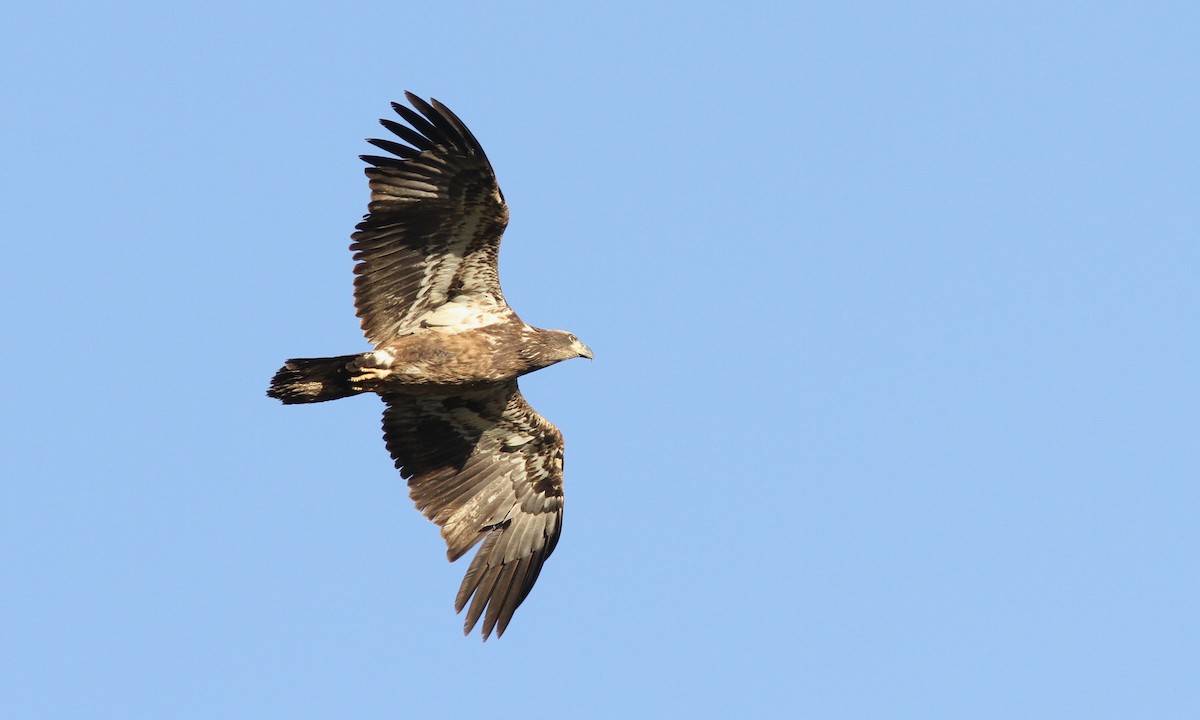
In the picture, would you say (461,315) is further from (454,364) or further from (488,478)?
(488,478)

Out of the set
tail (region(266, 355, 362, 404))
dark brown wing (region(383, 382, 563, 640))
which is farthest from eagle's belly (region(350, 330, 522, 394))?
dark brown wing (region(383, 382, 563, 640))

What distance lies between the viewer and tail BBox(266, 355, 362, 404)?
13883 millimetres

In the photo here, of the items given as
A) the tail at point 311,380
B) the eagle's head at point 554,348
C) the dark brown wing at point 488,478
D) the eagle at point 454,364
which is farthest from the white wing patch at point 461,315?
the tail at point 311,380

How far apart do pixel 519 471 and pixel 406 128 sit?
3967 mm

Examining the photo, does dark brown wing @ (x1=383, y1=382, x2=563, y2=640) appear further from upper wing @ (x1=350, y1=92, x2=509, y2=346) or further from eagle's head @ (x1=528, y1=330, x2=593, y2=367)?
upper wing @ (x1=350, y1=92, x2=509, y2=346)

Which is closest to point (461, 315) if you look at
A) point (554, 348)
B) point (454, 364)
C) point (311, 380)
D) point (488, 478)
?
point (454, 364)

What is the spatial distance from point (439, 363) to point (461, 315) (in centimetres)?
54

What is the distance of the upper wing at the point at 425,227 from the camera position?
13992 millimetres

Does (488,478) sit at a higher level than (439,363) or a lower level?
lower

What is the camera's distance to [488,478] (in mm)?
16109

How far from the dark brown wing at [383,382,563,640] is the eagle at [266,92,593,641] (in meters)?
0.01

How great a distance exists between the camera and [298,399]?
14.0 meters

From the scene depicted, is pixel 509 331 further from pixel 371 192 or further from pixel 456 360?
pixel 371 192

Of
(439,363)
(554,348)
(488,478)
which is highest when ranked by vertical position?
(554,348)
